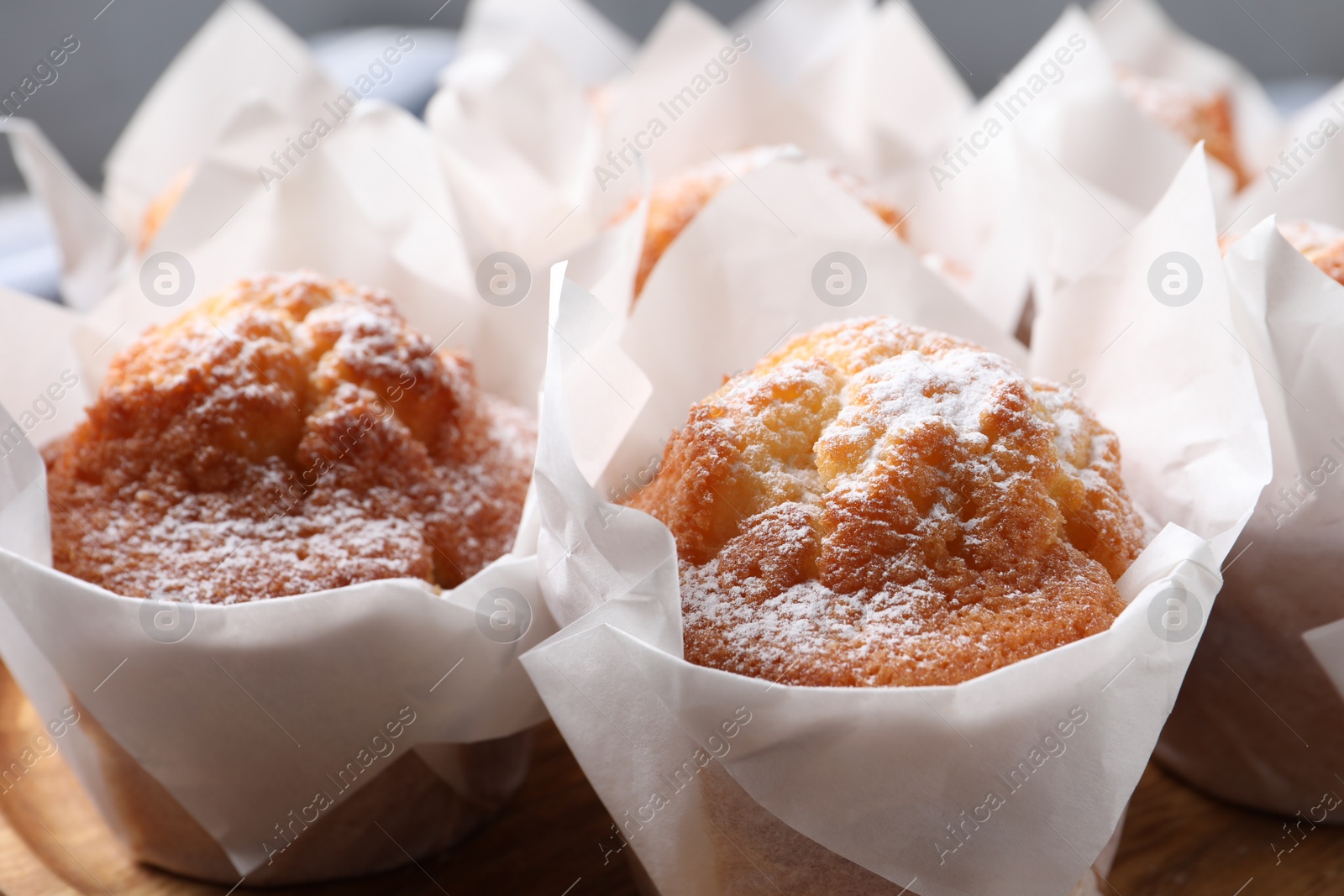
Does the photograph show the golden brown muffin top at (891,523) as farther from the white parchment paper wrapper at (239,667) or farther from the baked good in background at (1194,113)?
the baked good in background at (1194,113)

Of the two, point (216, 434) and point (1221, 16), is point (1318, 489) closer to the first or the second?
point (216, 434)

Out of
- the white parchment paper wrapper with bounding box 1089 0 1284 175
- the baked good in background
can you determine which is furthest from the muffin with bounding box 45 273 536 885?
the white parchment paper wrapper with bounding box 1089 0 1284 175

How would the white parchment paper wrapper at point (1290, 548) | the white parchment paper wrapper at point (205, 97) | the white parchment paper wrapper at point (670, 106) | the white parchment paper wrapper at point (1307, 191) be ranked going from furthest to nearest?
the white parchment paper wrapper at point (205, 97) → the white parchment paper wrapper at point (670, 106) → the white parchment paper wrapper at point (1307, 191) → the white parchment paper wrapper at point (1290, 548)

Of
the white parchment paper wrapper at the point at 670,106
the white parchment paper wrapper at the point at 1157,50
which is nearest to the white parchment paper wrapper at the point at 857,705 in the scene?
the white parchment paper wrapper at the point at 670,106

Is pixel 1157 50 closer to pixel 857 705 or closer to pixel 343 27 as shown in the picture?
pixel 857 705

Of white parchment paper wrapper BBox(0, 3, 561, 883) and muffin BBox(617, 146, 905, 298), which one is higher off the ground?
muffin BBox(617, 146, 905, 298)

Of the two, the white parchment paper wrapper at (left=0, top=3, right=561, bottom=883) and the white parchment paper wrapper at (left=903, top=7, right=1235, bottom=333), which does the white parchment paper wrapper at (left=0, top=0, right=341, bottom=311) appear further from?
the white parchment paper wrapper at (left=903, top=7, right=1235, bottom=333)

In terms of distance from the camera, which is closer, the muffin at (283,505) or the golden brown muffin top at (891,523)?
the golden brown muffin top at (891,523)

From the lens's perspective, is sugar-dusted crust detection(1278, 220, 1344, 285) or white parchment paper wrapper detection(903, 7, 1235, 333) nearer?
sugar-dusted crust detection(1278, 220, 1344, 285)
